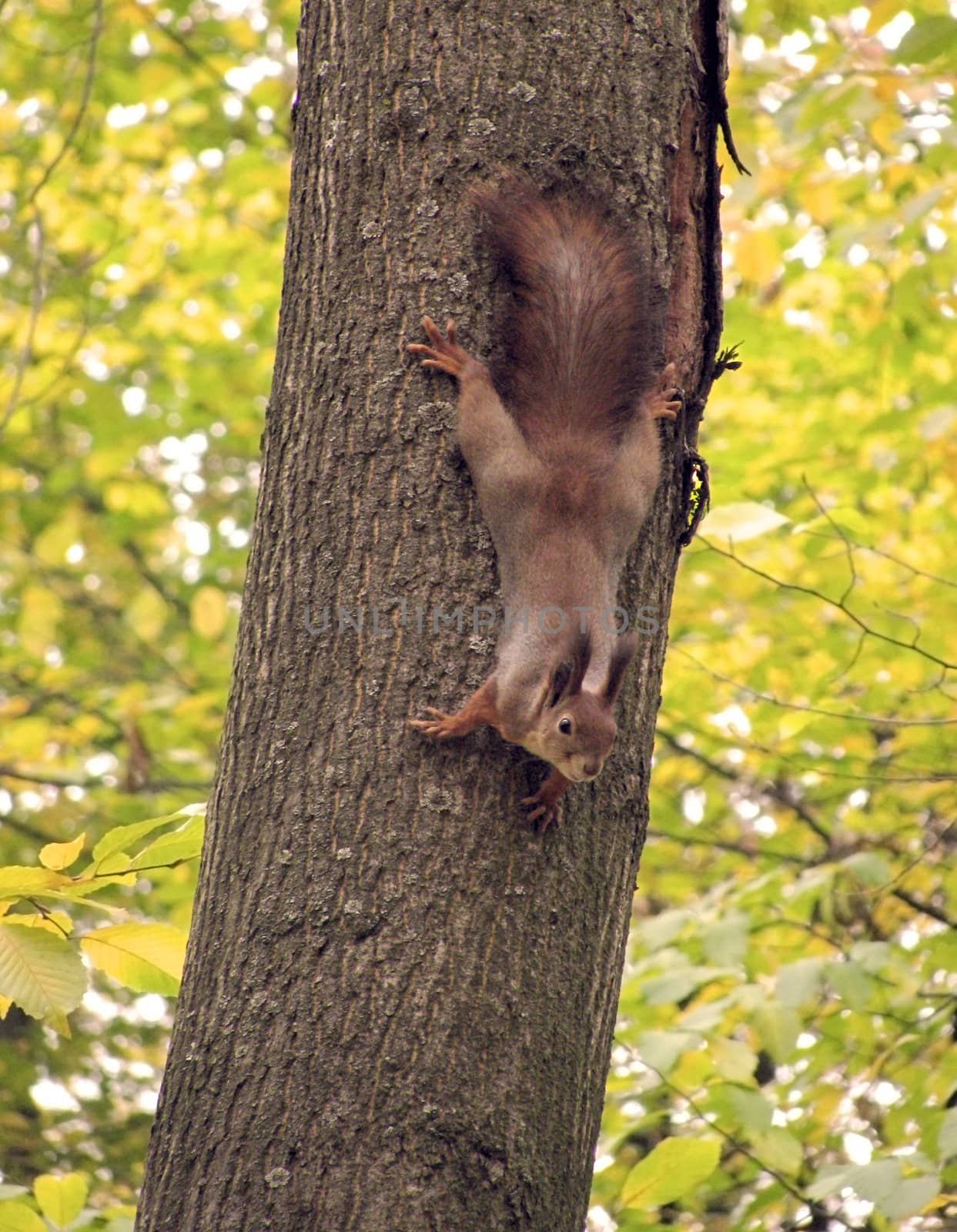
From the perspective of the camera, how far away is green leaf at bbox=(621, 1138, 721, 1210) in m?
2.51

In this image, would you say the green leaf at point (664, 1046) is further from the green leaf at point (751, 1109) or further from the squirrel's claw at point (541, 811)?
the squirrel's claw at point (541, 811)

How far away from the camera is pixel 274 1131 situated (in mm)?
1558

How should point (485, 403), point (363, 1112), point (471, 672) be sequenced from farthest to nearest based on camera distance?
point (485, 403), point (471, 672), point (363, 1112)

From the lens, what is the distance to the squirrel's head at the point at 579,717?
1.79 metres

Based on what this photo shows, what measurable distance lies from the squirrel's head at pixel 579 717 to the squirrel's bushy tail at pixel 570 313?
40 cm

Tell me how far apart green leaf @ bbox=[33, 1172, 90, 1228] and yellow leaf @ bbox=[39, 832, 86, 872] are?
0.79 metres

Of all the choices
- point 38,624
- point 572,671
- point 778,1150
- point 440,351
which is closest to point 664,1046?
point 778,1150

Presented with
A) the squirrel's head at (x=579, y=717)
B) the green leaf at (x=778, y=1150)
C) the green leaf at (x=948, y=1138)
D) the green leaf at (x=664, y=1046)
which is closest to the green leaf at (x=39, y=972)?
the squirrel's head at (x=579, y=717)

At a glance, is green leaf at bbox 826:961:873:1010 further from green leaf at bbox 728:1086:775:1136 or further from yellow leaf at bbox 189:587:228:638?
yellow leaf at bbox 189:587:228:638

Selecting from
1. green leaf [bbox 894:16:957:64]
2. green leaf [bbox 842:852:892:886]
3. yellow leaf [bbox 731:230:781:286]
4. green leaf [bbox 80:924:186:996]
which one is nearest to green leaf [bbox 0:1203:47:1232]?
green leaf [bbox 80:924:186:996]

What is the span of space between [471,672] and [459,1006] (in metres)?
0.45

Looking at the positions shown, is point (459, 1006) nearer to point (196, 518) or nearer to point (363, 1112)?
point (363, 1112)

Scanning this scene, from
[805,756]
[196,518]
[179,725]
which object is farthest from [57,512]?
[805,756]

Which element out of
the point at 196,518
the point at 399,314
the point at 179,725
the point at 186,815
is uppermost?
the point at 196,518
